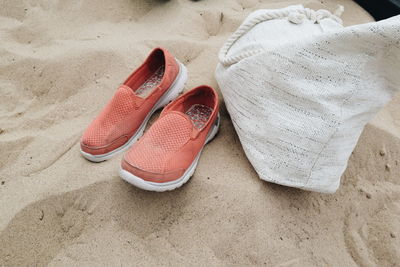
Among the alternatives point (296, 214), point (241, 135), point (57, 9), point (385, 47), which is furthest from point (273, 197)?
point (57, 9)

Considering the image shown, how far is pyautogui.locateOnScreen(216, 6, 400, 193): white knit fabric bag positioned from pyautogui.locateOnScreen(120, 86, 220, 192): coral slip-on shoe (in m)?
0.18

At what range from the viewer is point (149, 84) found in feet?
4.36

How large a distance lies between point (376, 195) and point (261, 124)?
54 centimetres

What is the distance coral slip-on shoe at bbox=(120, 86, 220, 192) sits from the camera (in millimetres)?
935

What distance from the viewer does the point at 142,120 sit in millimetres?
1191

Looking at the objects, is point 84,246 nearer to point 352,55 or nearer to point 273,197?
point 273,197

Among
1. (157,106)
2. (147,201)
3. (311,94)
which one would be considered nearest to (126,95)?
(157,106)

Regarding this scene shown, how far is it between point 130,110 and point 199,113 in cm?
29

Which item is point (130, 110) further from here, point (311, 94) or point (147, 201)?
point (311, 94)

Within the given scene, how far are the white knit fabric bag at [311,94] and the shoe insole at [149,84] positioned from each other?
0.41 meters

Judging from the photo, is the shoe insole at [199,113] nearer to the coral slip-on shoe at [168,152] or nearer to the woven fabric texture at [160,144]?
the coral slip-on shoe at [168,152]

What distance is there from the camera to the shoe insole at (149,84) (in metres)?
1.31

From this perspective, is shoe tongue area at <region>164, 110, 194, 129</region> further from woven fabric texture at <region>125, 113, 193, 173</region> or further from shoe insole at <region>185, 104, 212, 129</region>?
shoe insole at <region>185, 104, 212, 129</region>

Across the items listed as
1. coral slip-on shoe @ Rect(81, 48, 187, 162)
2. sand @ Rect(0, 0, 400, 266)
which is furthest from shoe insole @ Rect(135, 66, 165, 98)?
sand @ Rect(0, 0, 400, 266)
